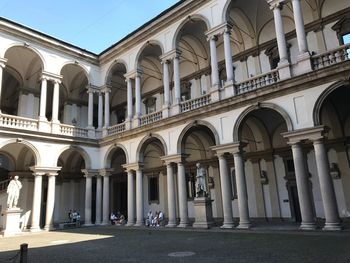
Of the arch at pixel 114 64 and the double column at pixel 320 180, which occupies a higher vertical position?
the arch at pixel 114 64

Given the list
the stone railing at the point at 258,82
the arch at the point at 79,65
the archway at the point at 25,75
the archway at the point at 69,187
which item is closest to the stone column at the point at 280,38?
the stone railing at the point at 258,82

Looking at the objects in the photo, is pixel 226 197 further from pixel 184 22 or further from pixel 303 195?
pixel 184 22

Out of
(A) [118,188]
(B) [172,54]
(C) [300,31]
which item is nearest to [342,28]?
(C) [300,31]

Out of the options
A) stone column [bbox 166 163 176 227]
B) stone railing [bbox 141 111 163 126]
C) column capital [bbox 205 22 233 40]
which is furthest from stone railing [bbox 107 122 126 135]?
column capital [bbox 205 22 233 40]

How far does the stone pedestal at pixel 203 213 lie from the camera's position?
48.7ft

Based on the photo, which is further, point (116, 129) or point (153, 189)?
point (153, 189)

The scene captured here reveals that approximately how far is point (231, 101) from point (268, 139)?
466 cm

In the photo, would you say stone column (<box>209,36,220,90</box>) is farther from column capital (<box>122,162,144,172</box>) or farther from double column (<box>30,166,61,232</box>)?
double column (<box>30,166,61,232</box>)

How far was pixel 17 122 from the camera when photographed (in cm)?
1848

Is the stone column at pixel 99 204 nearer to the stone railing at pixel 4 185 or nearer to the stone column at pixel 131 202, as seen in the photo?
the stone column at pixel 131 202

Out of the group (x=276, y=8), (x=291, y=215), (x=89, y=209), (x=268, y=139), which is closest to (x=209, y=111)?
(x=268, y=139)

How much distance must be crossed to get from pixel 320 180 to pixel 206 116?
625 centimetres

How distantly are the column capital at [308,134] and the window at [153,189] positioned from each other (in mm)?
13537

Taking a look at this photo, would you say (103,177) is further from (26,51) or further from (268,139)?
(268,139)
